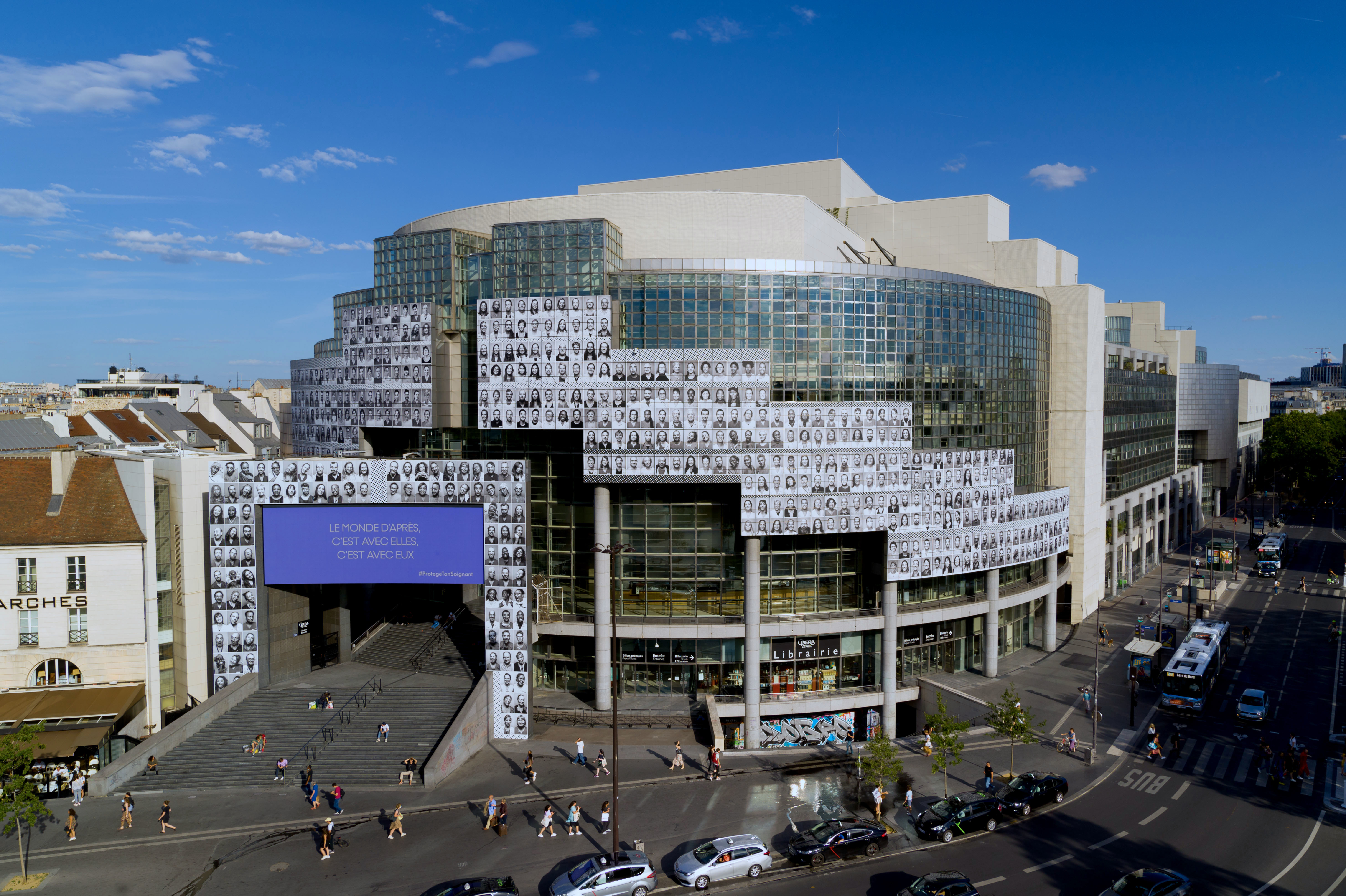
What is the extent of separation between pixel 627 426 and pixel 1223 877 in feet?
110

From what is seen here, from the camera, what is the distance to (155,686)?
46.4 meters

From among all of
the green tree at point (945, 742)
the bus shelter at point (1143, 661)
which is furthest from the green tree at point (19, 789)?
the bus shelter at point (1143, 661)

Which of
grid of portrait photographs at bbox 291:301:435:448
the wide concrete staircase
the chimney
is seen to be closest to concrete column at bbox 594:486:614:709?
the wide concrete staircase

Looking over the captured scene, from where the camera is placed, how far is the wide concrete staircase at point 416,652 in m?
49.8

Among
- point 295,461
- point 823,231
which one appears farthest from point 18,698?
point 823,231

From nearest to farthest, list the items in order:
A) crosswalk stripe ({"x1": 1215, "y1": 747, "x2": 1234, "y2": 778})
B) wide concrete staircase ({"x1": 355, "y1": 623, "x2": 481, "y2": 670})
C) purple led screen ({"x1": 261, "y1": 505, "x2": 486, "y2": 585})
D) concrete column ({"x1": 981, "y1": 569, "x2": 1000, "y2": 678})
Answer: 1. crosswalk stripe ({"x1": 1215, "y1": 747, "x2": 1234, "y2": 778})
2. purple led screen ({"x1": 261, "y1": 505, "x2": 486, "y2": 585})
3. wide concrete staircase ({"x1": 355, "y1": 623, "x2": 481, "y2": 670})
4. concrete column ({"x1": 981, "y1": 569, "x2": 1000, "y2": 678})

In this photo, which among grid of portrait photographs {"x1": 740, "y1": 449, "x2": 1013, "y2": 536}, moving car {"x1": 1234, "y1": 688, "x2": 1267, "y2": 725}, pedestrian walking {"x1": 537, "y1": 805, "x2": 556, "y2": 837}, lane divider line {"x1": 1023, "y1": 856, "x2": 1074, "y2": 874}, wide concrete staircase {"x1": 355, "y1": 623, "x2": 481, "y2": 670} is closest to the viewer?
lane divider line {"x1": 1023, "y1": 856, "x2": 1074, "y2": 874}

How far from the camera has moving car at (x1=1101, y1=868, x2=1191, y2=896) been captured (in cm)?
2861

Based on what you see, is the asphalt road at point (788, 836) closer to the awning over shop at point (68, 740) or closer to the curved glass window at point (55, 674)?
the awning over shop at point (68, 740)

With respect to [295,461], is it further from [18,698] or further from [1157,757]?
[1157,757]

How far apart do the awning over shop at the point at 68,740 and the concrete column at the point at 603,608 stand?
26.1m

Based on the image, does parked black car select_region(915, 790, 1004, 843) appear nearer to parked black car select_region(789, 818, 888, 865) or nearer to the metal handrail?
parked black car select_region(789, 818, 888, 865)

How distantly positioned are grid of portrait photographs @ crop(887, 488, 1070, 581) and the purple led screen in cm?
2538

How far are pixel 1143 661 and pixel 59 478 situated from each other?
74004 mm
